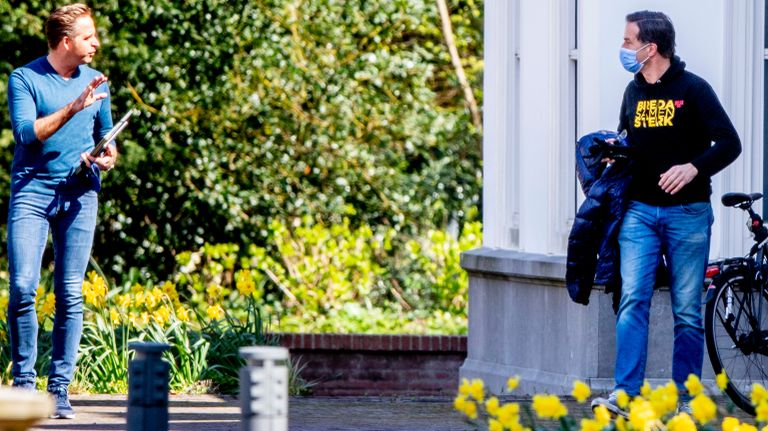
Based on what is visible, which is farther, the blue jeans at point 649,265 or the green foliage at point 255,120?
the green foliage at point 255,120

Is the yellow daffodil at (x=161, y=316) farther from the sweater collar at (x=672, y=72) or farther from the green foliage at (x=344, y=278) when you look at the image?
the sweater collar at (x=672, y=72)

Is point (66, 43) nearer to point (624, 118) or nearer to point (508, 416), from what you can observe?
point (624, 118)

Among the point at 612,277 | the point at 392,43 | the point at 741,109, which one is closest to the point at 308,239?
the point at 392,43

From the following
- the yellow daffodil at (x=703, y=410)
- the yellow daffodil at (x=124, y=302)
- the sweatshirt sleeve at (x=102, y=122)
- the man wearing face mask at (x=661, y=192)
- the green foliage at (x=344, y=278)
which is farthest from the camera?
the green foliage at (x=344, y=278)

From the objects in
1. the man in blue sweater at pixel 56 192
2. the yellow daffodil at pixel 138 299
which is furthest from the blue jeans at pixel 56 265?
the yellow daffodil at pixel 138 299

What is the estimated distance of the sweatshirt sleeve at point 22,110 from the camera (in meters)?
6.86

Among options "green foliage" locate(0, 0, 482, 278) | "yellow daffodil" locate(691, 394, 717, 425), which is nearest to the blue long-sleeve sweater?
"yellow daffodil" locate(691, 394, 717, 425)

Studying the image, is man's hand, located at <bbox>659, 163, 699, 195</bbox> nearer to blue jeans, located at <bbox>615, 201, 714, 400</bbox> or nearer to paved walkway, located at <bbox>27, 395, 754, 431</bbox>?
blue jeans, located at <bbox>615, 201, 714, 400</bbox>

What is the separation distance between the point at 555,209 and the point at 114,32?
5.11 meters

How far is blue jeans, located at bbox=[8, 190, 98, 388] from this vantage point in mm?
6977

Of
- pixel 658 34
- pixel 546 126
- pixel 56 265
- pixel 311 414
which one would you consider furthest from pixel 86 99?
pixel 546 126

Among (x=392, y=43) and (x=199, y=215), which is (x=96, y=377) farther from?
(x=392, y=43)

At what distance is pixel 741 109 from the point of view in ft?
27.2

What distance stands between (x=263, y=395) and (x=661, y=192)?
9.26 feet
